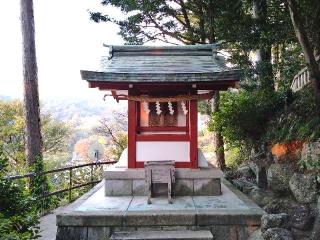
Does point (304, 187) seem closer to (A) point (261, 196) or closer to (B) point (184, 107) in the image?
(A) point (261, 196)

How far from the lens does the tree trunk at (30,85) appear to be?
1055 cm

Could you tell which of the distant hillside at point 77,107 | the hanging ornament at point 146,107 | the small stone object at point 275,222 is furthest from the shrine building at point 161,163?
the distant hillside at point 77,107

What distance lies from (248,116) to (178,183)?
3.57 meters

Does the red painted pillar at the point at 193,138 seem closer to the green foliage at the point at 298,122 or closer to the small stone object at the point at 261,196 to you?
the small stone object at the point at 261,196

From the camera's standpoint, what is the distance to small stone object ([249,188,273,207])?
8.32 meters

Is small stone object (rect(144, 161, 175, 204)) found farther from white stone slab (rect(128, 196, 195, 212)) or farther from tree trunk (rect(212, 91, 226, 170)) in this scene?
tree trunk (rect(212, 91, 226, 170))

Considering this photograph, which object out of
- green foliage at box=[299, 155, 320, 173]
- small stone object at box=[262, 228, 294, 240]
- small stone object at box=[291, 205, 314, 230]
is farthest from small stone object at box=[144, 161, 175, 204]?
green foliage at box=[299, 155, 320, 173]

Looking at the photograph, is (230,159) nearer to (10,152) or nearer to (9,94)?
(10,152)

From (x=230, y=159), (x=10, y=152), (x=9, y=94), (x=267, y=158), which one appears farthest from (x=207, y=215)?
(x=9, y=94)

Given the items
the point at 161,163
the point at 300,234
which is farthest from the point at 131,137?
the point at 300,234

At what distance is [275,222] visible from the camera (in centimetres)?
627

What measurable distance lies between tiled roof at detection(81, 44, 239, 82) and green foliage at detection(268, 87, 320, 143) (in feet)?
7.05

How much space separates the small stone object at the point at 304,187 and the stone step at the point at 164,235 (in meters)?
2.23

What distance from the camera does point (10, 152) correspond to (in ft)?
58.7
